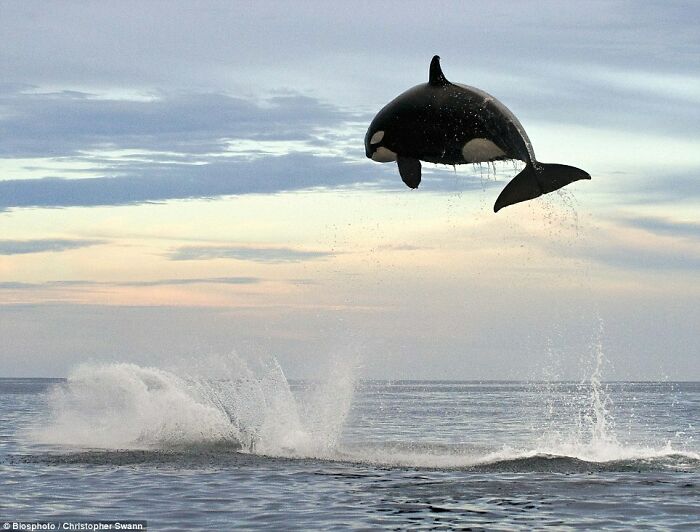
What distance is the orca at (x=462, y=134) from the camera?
50.2 ft

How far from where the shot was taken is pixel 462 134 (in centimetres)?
1531

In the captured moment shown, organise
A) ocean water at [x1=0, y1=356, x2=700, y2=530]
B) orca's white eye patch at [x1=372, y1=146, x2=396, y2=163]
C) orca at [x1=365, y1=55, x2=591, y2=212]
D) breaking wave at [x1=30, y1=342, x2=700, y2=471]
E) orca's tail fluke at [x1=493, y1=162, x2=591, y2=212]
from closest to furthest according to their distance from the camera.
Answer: orca at [x1=365, y1=55, x2=591, y2=212] < orca's tail fluke at [x1=493, y1=162, x2=591, y2=212] < orca's white eye patch at [x1=372, y1=146, x2=396, y2=163] < ocean water at [x1=0, y1=356, x2=700, y2=530] < breaking wave at [x1=30, y1=342, x2=700, y2=471]

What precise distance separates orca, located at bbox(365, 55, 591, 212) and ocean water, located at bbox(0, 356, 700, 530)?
19.1ft

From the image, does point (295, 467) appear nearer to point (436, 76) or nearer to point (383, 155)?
point (383, 155)

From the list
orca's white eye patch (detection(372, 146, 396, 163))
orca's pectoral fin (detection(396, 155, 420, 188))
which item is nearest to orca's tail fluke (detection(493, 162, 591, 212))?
orca's pectoral fin (detection(396, 155, 420, 188))

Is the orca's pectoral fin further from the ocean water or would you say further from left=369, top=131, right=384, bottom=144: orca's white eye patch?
the ocean water

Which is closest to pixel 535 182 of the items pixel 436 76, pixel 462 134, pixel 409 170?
pixel 462 134

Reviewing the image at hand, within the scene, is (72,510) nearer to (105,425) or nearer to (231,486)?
(231,486)

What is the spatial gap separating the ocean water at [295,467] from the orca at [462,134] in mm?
5823

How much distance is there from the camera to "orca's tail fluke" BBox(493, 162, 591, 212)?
15.5m

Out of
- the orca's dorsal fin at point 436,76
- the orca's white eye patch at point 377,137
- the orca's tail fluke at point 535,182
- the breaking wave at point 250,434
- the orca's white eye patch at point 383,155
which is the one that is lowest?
the breaking wave at point 250,434

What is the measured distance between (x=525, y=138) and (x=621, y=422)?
116 feet

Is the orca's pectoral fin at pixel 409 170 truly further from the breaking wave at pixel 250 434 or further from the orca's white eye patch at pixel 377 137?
the breaking wave at pixel 250 434

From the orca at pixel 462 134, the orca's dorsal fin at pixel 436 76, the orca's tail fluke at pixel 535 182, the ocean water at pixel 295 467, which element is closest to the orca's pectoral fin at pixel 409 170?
the orca at pixel 462 134
